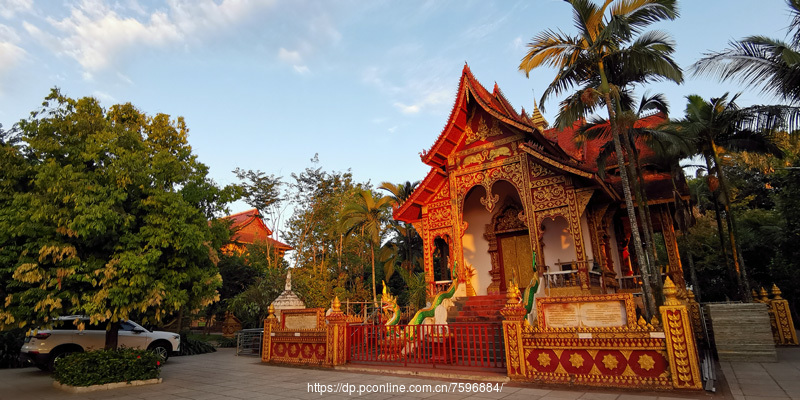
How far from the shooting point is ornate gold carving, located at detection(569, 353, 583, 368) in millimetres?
6508

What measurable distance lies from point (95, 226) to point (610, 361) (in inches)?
343

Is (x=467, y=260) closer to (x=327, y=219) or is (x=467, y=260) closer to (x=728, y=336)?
(x=728, y=336)

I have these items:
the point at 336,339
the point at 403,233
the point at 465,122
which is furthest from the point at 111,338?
the point at 403,233

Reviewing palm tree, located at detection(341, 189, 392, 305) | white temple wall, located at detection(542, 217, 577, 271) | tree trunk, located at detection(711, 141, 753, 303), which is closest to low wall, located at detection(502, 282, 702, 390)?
white temple wall, located at detection(542, 217, 577, 271)

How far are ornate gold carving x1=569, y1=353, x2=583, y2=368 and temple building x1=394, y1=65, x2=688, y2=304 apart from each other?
14.3 ft

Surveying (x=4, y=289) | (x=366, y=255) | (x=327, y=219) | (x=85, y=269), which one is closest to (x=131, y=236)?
(x=85, y=269)

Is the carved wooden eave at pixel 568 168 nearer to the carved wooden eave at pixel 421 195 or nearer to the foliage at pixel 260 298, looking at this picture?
the carved wooden eave at pixel 421 195

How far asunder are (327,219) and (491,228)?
10.2 m

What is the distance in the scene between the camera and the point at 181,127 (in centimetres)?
1080

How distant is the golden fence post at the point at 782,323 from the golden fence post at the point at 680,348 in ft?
25.1

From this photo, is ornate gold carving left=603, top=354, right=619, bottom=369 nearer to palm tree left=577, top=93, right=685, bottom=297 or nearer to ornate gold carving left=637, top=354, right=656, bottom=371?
ornate gold carving left=637, top=354, right=656, bottom=371

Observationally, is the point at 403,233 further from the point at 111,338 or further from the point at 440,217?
the point at 111,338

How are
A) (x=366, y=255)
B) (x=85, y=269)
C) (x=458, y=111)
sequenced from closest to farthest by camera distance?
(x=85, y=269)
(x=458, y=111)
(x=366, y=255)

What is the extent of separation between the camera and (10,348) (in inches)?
445
